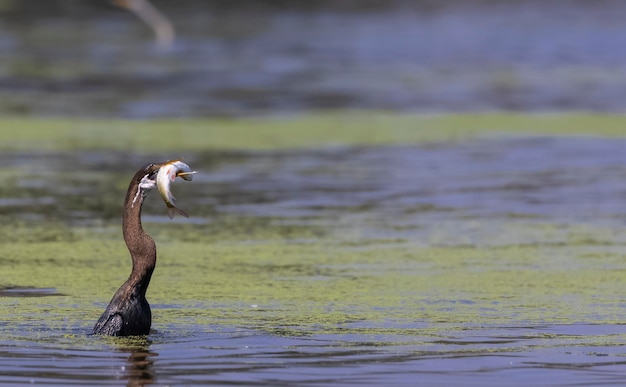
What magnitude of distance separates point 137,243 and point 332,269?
278 cm

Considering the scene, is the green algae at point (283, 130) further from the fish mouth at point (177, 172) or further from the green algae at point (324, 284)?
the fish mouth at point (177, 172)

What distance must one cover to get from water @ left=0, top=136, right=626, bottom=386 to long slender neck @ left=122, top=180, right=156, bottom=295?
351 millimetres

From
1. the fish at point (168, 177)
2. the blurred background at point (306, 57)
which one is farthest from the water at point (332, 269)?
the blurred background at point (306, 57)

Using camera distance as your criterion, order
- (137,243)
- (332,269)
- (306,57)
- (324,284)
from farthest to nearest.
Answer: (306,57), (332,269), (324,284), (137,243)

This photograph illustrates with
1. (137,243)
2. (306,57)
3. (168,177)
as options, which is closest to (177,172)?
(168,177)

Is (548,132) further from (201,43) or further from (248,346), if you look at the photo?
(201,43)

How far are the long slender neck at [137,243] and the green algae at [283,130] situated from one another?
950 cm

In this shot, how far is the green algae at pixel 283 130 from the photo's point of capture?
1825 cm

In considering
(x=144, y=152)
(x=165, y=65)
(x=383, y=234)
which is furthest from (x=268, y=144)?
(x=165, y=65)

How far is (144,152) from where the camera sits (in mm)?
17344

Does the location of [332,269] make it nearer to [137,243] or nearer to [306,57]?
[137,243]

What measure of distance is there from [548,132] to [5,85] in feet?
34.9

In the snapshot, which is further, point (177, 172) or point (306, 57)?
point (306, 57)

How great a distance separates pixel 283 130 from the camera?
19906 mm
